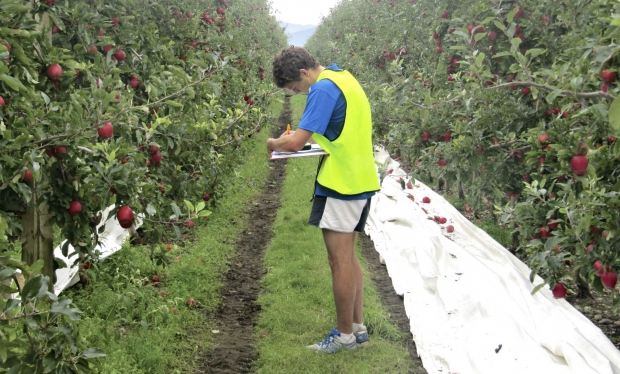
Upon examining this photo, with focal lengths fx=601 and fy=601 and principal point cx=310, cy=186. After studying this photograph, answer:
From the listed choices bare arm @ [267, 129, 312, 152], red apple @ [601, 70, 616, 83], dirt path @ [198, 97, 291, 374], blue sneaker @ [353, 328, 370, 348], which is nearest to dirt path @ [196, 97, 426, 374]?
dirt path @ [198, 97, 291, 374]

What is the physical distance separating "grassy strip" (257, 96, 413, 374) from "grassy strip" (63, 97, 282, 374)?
43 cm

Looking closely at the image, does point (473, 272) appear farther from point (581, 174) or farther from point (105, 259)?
point (105, 259)

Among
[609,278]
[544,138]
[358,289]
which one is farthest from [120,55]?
[609,278]

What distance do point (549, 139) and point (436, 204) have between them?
3411 mm

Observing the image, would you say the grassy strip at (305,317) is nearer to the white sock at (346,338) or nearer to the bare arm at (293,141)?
the white sock at (346,338)

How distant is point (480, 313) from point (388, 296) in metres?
0.91

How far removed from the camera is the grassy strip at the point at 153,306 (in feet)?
11.0

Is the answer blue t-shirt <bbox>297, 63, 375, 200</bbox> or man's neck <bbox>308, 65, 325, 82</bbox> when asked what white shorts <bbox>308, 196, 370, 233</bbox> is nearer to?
blue t-shirt <bbox>297, 63, 375, 200</bbox>

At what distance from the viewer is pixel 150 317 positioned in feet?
12.8

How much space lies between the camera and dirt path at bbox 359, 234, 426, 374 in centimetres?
374

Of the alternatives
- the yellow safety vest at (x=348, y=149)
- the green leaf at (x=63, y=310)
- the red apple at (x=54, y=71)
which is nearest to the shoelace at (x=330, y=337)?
the yellow safety vest at (x=348, y=149)

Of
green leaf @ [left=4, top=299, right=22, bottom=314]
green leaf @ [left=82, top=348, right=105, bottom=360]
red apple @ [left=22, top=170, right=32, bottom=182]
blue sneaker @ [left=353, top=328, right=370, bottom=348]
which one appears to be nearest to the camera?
green leaf @ [left=4, top=299, right=22, bottom=314]

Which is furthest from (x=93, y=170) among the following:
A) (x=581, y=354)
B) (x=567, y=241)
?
(x=581, y=354)

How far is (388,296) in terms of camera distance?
15.2 feet
